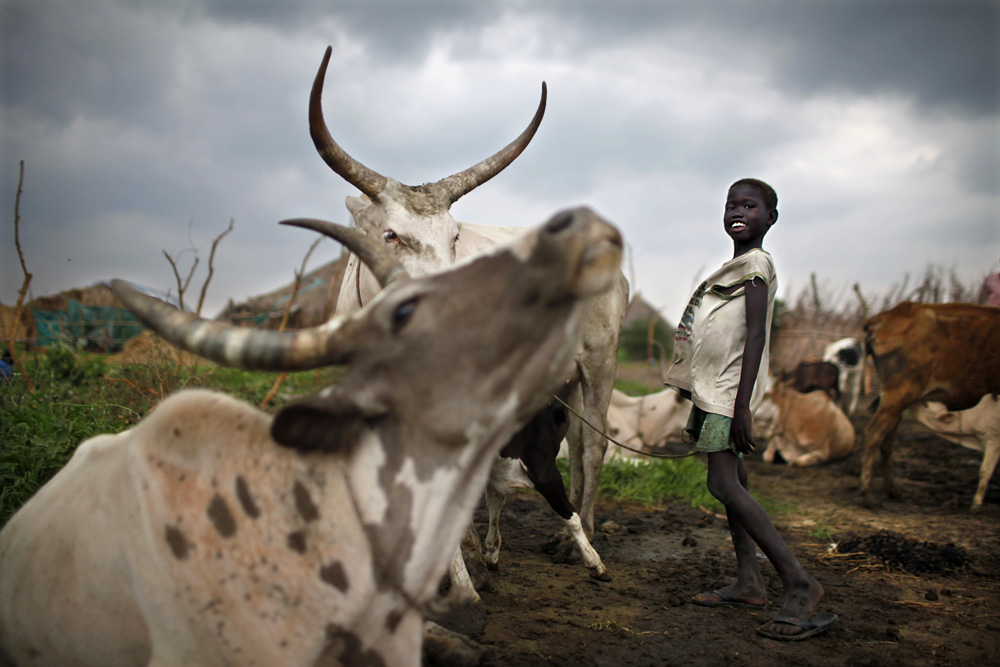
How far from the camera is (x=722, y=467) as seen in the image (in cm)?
305

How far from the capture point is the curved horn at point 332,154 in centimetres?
309

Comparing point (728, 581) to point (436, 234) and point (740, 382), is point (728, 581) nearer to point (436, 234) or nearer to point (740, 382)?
point (740, 382)

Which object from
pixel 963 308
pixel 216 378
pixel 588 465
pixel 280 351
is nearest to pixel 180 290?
pixel 216 378

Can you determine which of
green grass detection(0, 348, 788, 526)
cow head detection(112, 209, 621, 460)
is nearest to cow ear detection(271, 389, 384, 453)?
cow head detection(112, 209, 621, 460)

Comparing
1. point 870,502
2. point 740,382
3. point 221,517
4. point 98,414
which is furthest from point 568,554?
point 870,502

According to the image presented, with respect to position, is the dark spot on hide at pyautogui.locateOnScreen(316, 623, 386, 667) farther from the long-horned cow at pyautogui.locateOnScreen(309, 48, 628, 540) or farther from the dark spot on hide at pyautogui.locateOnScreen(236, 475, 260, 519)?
the long-horned cow at pyautogui.locateOnScreen(309, 48, 628, 540)

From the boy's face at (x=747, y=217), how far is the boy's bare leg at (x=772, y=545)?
1101 millimetres

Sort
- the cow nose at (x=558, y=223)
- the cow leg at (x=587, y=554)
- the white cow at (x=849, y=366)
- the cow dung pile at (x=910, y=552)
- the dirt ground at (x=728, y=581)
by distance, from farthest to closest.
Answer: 1. the white cow at (x=849, y=366)
2. the cow dung pile at (x=910, y=552)
3. the cow leg at (x=587, y=554)
4. the dirt ground at (x=728, y=581)
5. the cow nose at (x=558, y=223)

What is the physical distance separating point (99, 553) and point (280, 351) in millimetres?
811

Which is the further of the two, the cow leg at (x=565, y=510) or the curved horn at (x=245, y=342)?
the cow leg at (x=565, y=510)

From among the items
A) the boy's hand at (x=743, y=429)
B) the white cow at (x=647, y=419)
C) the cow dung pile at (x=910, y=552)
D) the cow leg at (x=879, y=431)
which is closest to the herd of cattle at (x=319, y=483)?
the boy's hand at (x=743, y=429)

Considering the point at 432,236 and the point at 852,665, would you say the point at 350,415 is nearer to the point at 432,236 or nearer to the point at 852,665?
the point at 432,236

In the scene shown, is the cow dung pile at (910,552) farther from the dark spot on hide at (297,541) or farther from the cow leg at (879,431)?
the dark spot on hide at (297,541)

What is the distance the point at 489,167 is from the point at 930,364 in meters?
5.14
